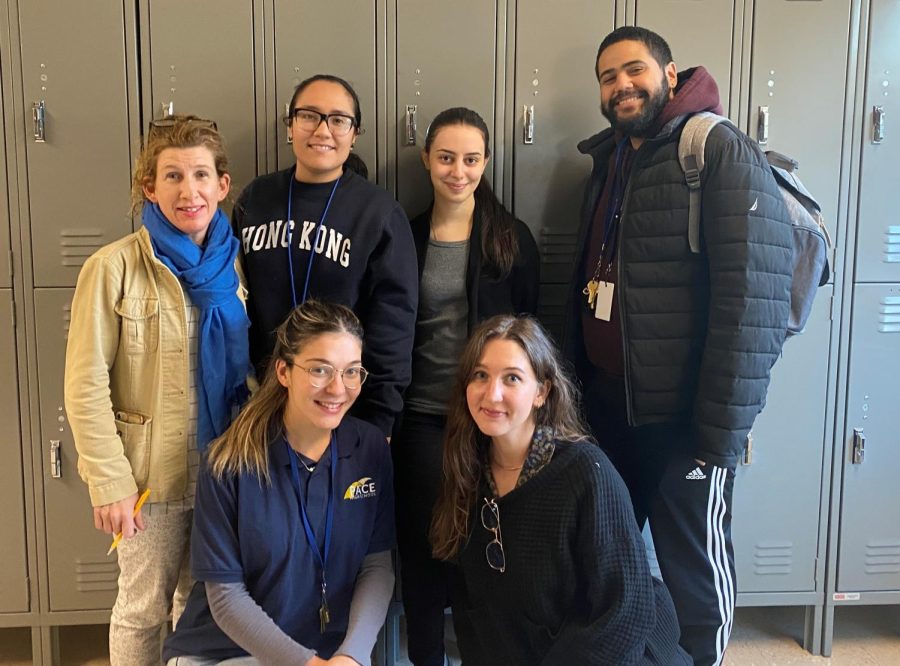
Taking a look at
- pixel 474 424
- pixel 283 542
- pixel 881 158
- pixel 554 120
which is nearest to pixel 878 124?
pixel 881 158

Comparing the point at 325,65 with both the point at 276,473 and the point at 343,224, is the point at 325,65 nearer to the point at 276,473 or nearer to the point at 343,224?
the point at 343,224

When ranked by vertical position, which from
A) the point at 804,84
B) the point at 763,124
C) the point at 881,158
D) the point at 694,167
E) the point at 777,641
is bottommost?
the point at 777,641

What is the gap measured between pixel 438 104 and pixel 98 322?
1.30 meters

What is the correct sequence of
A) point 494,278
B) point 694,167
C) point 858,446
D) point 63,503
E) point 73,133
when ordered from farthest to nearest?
point 858,446 → point 63,503 → point 73,133 → point 494,278 → point 694,167

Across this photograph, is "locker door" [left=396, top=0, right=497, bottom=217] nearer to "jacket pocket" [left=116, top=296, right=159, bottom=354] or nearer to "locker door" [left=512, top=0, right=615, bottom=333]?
"locker door" [left=512, top=0, right=615, bottom=333]

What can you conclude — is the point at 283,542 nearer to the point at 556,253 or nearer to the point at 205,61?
the point at 556,253

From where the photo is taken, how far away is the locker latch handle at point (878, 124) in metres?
2.47

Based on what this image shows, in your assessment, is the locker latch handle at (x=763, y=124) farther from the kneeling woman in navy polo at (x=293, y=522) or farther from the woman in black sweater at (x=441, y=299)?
the kneeling woman in navy polo at (x=293, y=522)

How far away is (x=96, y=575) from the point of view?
249 centimetres

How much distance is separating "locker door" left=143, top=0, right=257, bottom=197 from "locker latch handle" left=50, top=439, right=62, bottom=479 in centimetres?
105

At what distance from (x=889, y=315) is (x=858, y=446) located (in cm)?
48

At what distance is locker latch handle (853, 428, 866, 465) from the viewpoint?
257cm

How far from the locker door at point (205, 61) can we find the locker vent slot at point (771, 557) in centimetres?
226

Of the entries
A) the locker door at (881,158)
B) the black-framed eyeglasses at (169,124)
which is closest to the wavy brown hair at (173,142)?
the black-framed eyeglasses at (169,124)
